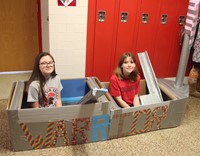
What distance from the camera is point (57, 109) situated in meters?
1.75

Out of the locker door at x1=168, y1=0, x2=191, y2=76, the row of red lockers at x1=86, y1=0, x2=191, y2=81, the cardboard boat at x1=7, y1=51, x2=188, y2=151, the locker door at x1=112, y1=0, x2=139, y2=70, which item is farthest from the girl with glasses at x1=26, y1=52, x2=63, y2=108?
the locker door at x1=168, y1=0, x2=191, y2=76

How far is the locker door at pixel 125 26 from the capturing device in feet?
8.81

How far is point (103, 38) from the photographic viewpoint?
276 centimetres

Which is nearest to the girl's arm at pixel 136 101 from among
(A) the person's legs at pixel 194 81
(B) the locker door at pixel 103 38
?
(B) the locker door at pixel 103 38

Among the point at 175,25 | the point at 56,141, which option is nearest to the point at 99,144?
the point at 56,141

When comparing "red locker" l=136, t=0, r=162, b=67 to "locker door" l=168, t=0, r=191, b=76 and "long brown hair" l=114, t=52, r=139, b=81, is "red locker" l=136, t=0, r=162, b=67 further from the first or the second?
"long brown hair" l=114, t=52, r=139, b=81

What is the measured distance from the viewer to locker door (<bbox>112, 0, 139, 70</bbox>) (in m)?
2.69

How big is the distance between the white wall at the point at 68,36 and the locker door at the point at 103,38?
0.16m

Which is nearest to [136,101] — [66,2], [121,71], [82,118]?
[121,71]

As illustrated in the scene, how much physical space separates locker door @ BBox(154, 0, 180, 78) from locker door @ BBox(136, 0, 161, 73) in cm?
6

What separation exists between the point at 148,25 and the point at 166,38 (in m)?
0.34

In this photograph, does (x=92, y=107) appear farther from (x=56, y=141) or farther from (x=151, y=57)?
(x=151, y=57)

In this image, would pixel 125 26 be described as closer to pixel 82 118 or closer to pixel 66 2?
pixel 66 2

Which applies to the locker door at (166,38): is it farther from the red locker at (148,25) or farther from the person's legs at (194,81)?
the person's legs at (194,81)
